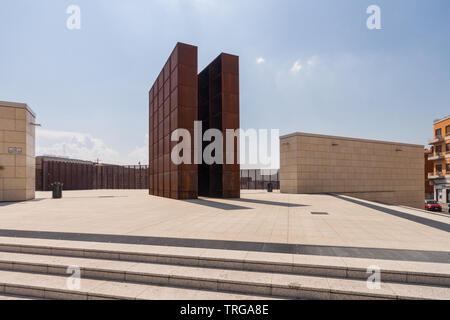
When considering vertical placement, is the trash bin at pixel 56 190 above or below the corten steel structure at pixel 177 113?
below

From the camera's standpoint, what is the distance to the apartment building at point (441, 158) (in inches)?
1908

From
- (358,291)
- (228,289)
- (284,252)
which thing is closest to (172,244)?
(228,289)

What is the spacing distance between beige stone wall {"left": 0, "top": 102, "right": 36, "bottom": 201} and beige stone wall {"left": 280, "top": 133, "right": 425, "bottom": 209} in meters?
23.3

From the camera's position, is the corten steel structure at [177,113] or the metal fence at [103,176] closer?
the corten steel structure at [177,113]

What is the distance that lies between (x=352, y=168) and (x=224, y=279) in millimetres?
28083

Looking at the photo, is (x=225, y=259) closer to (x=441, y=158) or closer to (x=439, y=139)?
(x=439, y=139)

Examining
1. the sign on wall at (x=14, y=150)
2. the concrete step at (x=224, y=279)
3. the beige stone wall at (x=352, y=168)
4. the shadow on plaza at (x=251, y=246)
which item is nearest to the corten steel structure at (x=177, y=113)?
the sign on wall at (x=14, y=150)

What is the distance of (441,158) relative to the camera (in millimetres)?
50156

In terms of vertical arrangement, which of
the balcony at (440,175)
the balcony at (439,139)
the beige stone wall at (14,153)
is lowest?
the balcony at (440,175)

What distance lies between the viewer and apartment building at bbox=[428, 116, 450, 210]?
48.5 metres

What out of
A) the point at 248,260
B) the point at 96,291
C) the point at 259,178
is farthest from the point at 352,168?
the point at 96,291

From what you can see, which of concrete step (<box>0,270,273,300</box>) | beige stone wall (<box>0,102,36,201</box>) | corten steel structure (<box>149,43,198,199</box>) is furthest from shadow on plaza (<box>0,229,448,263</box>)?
beige stone wall (<box>0,102,36,201</box>)

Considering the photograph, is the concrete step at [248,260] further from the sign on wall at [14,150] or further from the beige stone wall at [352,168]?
the beige stone wall at [352,168]
